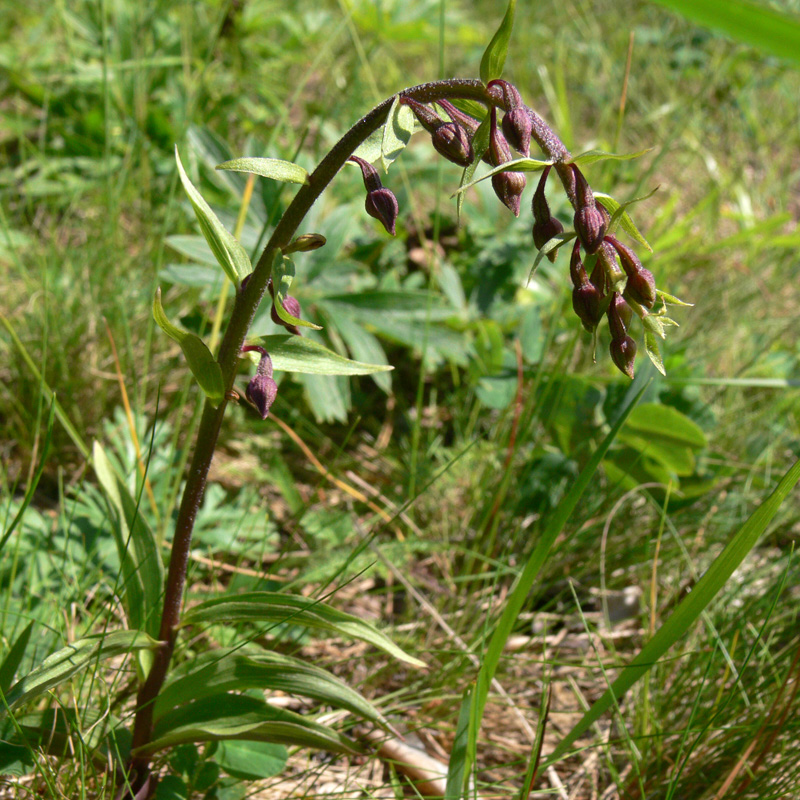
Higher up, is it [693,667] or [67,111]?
[67,111]

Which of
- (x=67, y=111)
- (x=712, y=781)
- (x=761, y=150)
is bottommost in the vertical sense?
(x=712, y=781)

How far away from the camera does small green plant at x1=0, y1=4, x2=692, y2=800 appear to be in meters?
0.98

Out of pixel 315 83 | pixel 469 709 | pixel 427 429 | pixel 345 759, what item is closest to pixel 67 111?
pixel 315 83

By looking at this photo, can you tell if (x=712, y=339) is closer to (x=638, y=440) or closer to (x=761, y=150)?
(x=638, y=440)

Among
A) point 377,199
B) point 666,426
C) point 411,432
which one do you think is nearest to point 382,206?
point 377,199

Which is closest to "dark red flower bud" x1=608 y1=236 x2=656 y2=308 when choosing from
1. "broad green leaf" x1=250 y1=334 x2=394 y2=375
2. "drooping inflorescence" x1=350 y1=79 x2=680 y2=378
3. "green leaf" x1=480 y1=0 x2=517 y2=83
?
"drooping inflorescence" x1=350 y1=79 x2=680 y2=378

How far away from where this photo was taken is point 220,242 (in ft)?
3.79

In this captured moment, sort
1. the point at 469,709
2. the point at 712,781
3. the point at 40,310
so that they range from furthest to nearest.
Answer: the point at 40,310, the point at 712,781, the point at 469,709

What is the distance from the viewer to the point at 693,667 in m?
1.57

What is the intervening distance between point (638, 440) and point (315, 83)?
306 centimetres

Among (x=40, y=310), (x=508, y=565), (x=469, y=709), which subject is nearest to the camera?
(x=469, y=709)

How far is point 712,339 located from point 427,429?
1.10 m

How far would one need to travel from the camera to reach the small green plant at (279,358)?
3.21ft

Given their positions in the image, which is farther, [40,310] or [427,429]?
[427,429]
